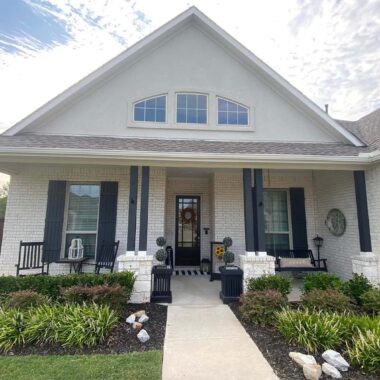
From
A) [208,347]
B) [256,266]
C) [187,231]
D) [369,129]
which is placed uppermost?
[369,129]

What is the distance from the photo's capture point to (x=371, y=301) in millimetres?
4254

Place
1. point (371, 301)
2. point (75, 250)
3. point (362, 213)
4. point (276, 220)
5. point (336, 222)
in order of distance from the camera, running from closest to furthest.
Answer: point (371, 301) < point (362, 213) < point (75, 250) < point (336, 222) < point (276, 220)

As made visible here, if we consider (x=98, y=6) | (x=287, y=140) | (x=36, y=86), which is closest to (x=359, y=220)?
(x=287, y=140)

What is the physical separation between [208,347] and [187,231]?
4.89 meters

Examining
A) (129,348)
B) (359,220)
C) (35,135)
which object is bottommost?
(129,348)

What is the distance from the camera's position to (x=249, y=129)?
6.95m

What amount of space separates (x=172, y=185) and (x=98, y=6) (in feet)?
17.8

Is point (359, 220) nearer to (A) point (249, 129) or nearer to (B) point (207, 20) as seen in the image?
(A) point (249, 129)

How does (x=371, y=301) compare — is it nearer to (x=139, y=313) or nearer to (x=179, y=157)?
(x=139, y=313)

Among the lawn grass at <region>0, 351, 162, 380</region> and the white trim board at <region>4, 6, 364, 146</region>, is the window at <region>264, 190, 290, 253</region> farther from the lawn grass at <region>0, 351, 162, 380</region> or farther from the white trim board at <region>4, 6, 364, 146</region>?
the lawn grass at <region>0, 351, 162, 380</region>

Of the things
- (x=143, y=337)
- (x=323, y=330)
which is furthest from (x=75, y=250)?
(x=323, y=330)

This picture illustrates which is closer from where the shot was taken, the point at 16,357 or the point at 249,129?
the point at 16,357

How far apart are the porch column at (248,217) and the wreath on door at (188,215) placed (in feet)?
9.95

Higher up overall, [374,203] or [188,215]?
[374,203]
